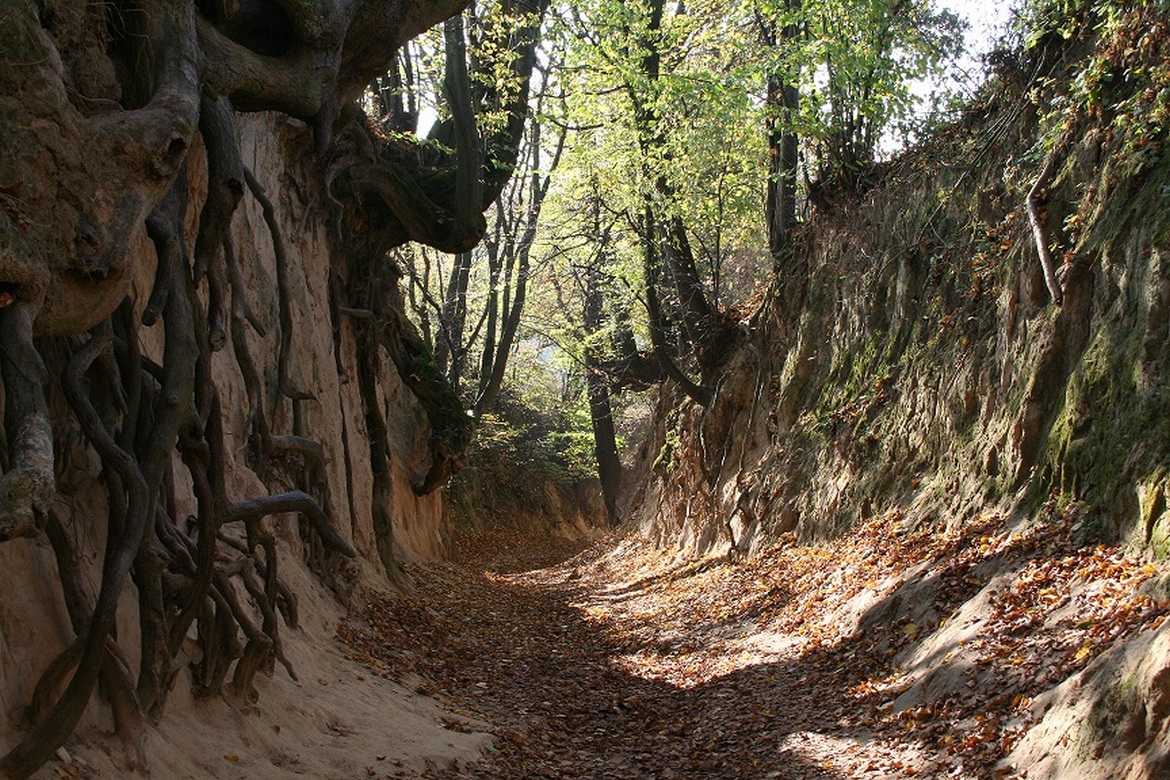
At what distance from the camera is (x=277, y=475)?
9719 mm

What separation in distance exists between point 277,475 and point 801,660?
5.49 m

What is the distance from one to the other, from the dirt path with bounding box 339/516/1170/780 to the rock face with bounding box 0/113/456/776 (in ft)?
2.88

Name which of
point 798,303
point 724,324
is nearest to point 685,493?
point 724,324

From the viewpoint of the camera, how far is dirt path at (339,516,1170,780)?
20.8 ft

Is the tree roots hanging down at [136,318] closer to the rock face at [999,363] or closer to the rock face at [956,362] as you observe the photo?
the rock face at [999,363]

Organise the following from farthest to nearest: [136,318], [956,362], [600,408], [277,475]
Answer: [600,408] → [956,362] → [277,475] → [136,318]

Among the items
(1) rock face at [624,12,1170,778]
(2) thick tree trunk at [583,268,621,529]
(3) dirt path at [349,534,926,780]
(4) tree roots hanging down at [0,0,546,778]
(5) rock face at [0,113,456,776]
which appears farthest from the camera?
(2) thick tree trunk at [583,268,621,529]

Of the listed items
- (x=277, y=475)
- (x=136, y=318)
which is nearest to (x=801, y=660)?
(x=277, y=475)

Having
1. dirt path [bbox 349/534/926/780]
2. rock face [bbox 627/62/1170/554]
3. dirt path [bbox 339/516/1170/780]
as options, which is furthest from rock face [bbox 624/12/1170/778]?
dirt path [bbox 349/534/926/780]

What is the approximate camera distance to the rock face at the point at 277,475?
4598mm

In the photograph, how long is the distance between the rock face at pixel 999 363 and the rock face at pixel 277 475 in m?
4.80

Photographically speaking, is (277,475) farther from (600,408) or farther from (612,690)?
(600,408)

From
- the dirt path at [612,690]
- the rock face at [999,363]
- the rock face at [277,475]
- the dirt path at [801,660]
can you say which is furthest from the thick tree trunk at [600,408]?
the dirt path at [801,660]

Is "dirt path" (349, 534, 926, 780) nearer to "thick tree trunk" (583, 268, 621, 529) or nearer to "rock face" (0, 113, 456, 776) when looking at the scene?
"rock face" (0, 113, 456, 776)
